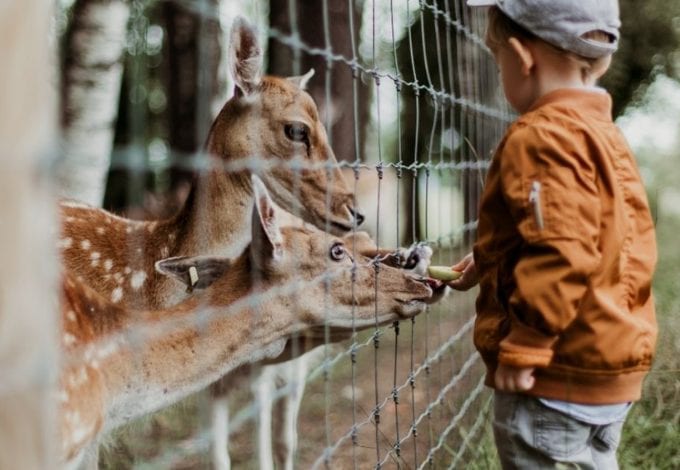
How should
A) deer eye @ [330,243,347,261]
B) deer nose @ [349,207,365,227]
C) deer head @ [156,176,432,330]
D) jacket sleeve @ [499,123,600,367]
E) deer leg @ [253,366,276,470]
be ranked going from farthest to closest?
deer leg @ [253,366,276,470]
deer nose @ [349,207,365,227]
deer eye @ [330,243,347,261]
deer head @ [156,176,432,330]
jacket sleeve @ [499,123,600,367]

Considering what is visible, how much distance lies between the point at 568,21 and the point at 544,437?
870 millimetres

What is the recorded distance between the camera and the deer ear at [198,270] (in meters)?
3.22

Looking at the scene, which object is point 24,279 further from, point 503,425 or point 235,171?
point 235,171

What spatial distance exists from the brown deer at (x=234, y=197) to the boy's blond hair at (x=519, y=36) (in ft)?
4.20

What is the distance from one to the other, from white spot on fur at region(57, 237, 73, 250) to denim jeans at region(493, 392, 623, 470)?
1.74m

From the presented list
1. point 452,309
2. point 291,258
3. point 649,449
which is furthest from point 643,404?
point 291,258

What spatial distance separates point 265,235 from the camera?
3.12 m

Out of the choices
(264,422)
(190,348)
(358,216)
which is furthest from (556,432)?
(264,422)

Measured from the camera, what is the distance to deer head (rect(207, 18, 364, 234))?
3.87 metres

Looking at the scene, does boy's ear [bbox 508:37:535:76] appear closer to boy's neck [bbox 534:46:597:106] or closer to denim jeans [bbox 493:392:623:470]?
boy's neck [bbox 534:46:597:106]

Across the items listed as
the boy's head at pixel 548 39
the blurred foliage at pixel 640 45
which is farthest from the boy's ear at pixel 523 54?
the blurred foliage at pixel 640 45

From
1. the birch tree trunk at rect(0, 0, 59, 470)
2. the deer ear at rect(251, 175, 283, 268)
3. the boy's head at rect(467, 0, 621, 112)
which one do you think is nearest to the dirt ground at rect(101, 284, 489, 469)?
the deer ear at rect(251, 175, 283, 268)

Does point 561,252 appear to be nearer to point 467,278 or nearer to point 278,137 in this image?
point 467,278

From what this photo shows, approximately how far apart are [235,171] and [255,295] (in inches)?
33.5
